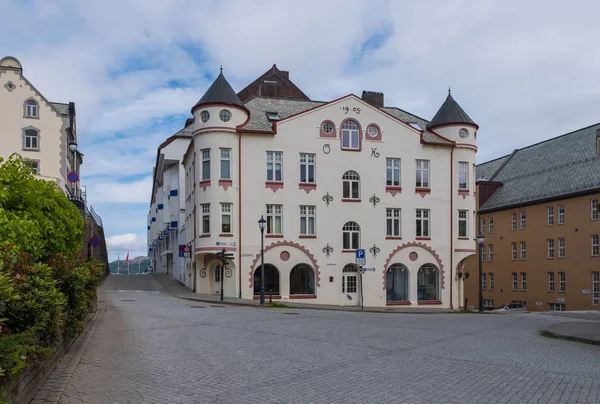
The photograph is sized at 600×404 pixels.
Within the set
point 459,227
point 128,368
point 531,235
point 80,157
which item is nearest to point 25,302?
point 128,368

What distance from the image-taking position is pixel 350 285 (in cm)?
3956

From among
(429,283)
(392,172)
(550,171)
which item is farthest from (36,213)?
(550,171)

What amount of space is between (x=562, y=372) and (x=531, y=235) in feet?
155

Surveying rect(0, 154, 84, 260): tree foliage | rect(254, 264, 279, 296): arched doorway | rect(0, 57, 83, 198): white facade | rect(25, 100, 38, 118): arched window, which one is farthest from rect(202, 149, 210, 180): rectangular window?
rect(25, 100, 38, 118): arched window

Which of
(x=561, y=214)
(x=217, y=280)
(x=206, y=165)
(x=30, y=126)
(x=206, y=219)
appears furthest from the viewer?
(x=561, y=214)

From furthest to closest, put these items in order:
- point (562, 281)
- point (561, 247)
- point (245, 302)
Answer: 1. point (561, 247)
2. point (562, 281)
3. point (245, 302)

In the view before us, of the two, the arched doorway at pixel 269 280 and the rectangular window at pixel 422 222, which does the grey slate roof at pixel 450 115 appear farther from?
the arched doorway at pixel 269 280

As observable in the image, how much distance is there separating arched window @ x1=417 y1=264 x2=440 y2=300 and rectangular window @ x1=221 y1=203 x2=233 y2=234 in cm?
1319

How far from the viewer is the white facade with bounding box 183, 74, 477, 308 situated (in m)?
36.9

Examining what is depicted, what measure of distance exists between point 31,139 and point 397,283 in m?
31.2

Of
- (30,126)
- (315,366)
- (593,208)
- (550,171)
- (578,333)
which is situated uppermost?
(30,126)

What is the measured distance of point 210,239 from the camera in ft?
120

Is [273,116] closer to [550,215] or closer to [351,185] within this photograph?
[351,185]

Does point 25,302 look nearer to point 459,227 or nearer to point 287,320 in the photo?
point 287,320
